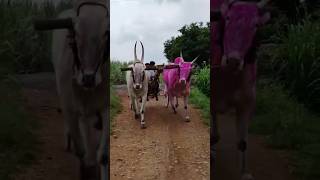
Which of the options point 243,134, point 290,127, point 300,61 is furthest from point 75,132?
point 300,61

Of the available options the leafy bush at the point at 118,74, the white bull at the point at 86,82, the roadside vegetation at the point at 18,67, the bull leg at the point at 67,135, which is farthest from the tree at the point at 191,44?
the bull leg at the point at 67,135

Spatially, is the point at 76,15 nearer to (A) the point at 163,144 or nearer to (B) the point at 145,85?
(A) the point at 163,144

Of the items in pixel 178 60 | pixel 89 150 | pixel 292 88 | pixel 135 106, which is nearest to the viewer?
pixel 89 150

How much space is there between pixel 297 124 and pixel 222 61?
731 mm

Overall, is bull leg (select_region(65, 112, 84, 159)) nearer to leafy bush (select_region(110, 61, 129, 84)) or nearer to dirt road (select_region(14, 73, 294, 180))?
dirt road (select_region(14, 73, 294, 180))

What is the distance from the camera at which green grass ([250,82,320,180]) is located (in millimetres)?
3674

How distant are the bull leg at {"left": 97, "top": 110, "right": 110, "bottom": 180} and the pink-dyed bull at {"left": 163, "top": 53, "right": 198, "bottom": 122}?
5.73ft

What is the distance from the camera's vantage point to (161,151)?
502cm

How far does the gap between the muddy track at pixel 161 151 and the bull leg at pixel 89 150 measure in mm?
1074

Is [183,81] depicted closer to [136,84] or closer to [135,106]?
[135,106]

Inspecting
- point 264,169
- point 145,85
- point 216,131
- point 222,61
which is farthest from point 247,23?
point 145,85

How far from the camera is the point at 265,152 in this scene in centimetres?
377

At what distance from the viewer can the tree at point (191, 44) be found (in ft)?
15.7

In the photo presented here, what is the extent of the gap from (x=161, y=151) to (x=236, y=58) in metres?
1.64
